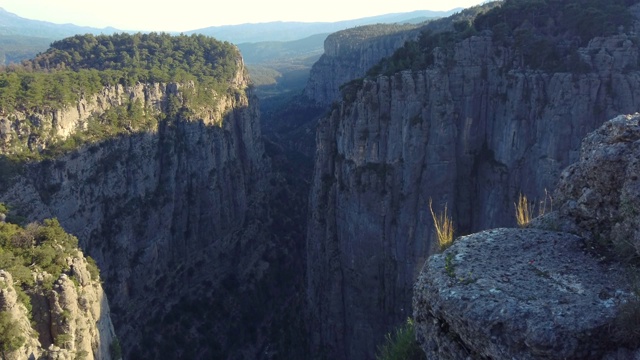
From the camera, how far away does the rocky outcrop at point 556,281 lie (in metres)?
6.37

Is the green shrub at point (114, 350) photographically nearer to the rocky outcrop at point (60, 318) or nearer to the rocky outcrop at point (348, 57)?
the rocky outcrop at point (60, 318)

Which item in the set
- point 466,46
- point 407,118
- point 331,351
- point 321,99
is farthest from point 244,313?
point 321,99

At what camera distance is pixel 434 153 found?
3231cm

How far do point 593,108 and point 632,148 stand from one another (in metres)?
22.6

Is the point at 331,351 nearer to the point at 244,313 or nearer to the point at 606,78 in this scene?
the point at 244,313

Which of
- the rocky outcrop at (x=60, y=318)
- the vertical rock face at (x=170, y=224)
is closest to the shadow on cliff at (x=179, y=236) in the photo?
the vertical rock face at (x=170, y=224)

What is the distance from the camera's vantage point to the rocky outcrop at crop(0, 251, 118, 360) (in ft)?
48.5

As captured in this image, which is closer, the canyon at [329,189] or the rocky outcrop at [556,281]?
the rocky outcrop at [556,281]

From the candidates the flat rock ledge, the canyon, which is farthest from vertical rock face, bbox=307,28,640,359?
the flat rock ledge

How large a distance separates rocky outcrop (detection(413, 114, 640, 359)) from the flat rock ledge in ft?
0.04

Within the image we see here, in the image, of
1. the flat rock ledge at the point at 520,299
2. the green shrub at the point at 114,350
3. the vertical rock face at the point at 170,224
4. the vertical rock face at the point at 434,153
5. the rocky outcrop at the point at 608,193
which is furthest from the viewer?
the vertical rock face at the point at 170,224

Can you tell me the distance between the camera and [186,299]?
4334 centimetres

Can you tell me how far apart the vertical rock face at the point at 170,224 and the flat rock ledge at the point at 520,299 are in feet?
→ 95.9

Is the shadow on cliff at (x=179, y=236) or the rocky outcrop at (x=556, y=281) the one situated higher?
the rocky outcrop at (x=556, y=281)
